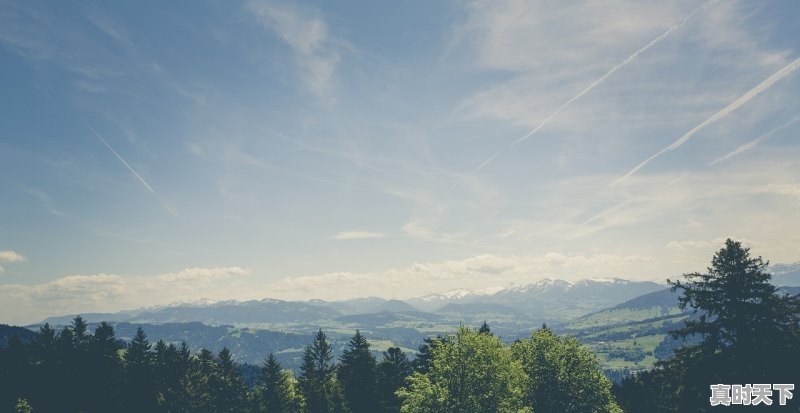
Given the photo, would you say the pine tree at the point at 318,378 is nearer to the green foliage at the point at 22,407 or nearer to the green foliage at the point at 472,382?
the green foliage at the point at 472,382

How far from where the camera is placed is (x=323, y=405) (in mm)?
60000

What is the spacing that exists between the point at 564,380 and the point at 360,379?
30624mm

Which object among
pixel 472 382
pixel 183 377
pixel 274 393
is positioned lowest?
pixel 274 393

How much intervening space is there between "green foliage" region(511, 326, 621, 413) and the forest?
0.33ft

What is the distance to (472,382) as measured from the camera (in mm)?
40000

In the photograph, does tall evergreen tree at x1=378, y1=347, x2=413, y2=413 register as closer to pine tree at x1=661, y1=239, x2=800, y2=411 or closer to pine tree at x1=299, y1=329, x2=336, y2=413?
pine tree at x1=299, y1=329, x2=336, y2=413

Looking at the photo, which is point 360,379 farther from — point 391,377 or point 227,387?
point 227,387

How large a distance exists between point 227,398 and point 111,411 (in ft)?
46.9

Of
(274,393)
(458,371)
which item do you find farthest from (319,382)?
(458,371)

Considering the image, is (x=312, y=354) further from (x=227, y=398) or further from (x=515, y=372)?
(x=515, y=372)

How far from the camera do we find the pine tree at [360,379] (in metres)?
62.1

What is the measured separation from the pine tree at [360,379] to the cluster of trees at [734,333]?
4215cm

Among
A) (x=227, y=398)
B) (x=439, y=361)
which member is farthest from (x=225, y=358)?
(x=439, y=361)

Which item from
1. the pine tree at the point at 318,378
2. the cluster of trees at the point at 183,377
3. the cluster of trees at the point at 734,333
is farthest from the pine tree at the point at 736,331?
the pine tree at the point at 318,378
